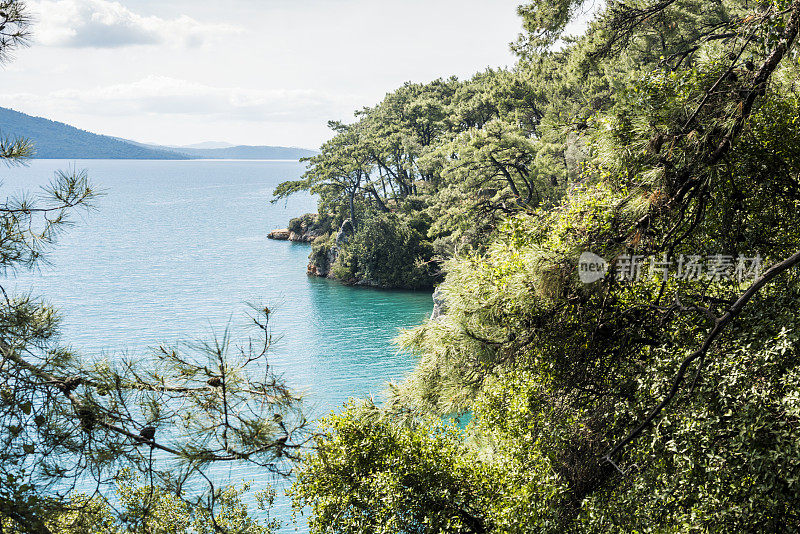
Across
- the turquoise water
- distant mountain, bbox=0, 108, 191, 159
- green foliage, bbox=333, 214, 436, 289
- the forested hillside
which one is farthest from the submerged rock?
distant mountain, bbox=0, 108, 191, 159

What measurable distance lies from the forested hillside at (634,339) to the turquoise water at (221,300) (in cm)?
318

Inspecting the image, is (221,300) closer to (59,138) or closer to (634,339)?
(634,339)

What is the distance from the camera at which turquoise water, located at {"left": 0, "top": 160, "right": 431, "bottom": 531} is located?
2255 cm

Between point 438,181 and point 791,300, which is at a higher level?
point 438,181

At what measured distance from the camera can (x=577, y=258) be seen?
5.16 m

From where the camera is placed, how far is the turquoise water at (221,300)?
74.0 feet

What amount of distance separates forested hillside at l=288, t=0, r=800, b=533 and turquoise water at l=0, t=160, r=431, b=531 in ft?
10.4

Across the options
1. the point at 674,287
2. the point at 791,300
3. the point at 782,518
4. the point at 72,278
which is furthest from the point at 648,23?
the point at 72,278

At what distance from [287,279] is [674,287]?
33.2 m

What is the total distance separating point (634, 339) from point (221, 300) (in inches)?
1159

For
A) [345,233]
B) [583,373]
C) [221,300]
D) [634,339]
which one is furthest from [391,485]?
[345,233]

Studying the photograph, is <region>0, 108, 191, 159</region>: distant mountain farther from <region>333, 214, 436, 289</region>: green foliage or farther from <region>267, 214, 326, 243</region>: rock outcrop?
<region>333, 214, 436, 289</region>: green foliage

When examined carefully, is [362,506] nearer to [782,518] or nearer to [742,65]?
[782,518]

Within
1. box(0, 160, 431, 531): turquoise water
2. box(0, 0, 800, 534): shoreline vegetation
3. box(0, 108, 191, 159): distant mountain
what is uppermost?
box(0, 108, 191, 159): distant mountain
